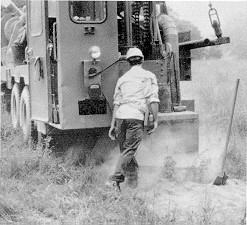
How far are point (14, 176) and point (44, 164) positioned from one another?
1.62ft

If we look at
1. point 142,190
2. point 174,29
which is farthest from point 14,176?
point 174,29

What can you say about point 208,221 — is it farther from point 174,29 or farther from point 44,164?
point 174,29

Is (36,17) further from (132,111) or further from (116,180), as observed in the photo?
(116,180)

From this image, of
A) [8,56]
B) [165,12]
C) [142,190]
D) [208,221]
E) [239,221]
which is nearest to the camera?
[208,221]

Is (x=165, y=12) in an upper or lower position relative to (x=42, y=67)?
upper

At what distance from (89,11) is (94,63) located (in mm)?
697

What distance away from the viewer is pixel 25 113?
9.14 meters

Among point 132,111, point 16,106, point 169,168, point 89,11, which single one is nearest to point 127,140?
point 132,111

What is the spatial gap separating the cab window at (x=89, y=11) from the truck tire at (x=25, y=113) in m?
2.38

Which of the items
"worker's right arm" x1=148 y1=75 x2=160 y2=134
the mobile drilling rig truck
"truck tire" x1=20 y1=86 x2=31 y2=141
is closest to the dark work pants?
"worker's right arm" x1=148 y1=75 x2=160 y2=134

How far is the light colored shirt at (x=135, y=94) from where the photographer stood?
20.0ft

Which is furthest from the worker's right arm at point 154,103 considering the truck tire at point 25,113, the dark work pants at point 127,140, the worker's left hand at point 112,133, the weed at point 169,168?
the truck tire at point 25,113

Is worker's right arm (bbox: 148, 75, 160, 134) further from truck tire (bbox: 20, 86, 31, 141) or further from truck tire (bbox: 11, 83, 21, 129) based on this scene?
truck tire (bbox: 11, 83, 21, 129)

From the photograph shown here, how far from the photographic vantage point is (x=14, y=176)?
20.9ft
